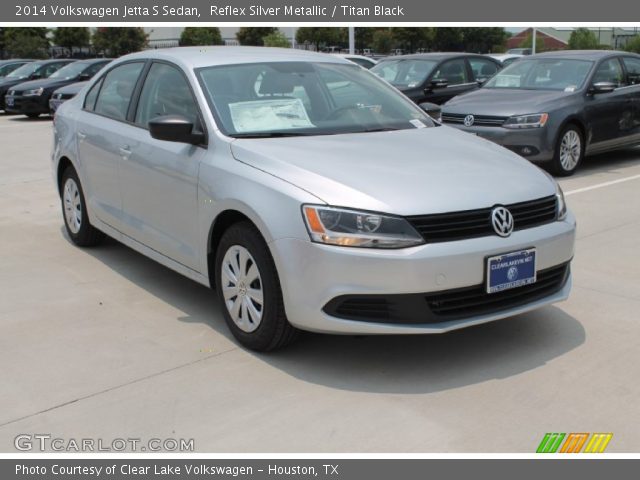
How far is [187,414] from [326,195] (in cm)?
121

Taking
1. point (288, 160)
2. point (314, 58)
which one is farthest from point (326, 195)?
point (314, 58)

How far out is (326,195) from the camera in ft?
13.1

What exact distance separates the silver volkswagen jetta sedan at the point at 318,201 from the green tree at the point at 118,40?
4816cm

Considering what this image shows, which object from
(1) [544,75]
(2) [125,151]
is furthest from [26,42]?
(2) [125,151]

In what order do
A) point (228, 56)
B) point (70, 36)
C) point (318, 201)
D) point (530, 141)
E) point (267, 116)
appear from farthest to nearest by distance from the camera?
point (70, 36) < point (530, 141) < point (228, 56) < point (267, 116) < point (318, 201)

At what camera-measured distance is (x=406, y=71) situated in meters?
13.4

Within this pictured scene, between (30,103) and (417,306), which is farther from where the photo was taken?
(30,103)

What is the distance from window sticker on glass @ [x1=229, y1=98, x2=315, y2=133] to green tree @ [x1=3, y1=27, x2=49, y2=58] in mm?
45733

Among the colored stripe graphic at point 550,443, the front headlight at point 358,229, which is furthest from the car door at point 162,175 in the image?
the colored stripe graphic at point 550,443

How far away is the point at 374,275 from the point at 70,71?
18.5 metres

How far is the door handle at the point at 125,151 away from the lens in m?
5.52

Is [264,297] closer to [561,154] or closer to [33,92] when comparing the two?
[561,154]

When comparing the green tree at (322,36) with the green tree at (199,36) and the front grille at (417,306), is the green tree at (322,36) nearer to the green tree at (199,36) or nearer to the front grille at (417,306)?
the green tree at (199,36)

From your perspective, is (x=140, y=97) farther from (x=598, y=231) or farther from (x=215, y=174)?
(x=598, y=231)
